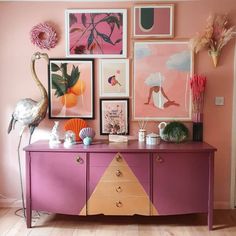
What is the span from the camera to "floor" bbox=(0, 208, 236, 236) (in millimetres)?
2816

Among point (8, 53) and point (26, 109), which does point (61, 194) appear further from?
point (8, 53)

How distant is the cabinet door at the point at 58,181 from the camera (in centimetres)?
285

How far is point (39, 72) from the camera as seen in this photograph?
333 centimetres

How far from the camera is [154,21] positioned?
324 cm

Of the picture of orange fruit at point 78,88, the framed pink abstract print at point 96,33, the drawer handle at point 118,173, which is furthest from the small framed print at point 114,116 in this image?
the drawer handle at point 118,173

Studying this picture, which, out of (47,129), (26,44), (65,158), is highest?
(26,44)

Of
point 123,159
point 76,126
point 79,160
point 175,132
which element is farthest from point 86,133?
point 175,132

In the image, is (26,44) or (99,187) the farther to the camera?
(26,44)

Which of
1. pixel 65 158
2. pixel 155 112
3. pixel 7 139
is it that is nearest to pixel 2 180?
pixel 7 139

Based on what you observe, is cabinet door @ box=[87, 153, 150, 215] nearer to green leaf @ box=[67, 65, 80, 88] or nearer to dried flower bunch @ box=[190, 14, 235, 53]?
green leaf @ box=[67, 65, 80, 88]

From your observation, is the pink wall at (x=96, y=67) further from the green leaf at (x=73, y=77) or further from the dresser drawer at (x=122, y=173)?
the dresser drawer at (x=122, y=173)

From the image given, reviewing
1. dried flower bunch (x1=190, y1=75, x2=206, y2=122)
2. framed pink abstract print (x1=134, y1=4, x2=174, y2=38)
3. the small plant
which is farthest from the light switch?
framed pink abstract print (x1=134, y1=4, x2=174, y2=38)

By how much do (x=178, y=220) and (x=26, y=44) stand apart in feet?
7.61

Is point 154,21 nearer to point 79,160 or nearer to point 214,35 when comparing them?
point 214,35
